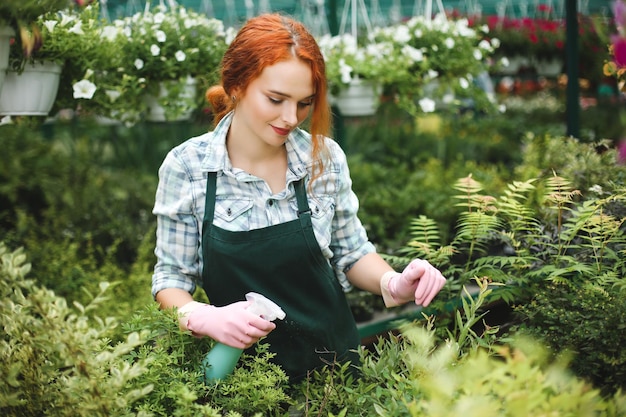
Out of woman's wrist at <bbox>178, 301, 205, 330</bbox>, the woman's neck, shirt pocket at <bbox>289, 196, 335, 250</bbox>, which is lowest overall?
woman's wrist at <bbox>178, 301, 205, 330</bbox>

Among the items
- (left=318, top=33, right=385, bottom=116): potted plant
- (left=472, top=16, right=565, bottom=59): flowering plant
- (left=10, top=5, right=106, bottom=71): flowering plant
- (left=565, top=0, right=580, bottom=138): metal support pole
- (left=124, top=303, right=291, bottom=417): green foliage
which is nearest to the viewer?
(left=124, top=303, right=291, bottom=417): green foliage

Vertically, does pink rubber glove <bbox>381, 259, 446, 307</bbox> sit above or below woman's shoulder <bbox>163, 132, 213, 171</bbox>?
below

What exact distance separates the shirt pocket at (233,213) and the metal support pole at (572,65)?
1647 millimetres

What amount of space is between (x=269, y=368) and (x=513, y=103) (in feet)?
28.0

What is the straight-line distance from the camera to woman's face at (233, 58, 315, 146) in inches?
60.1

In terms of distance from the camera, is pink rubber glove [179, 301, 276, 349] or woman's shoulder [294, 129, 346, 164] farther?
woman's shoulder [294, 129, 346, 164]

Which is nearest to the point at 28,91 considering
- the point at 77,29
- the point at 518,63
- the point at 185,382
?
the point at 77,29

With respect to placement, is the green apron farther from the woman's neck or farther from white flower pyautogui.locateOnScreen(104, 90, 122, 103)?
white flower pyautogui.locateOnScreen(104, 90, 122, 103)

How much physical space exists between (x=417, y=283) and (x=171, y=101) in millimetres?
1521

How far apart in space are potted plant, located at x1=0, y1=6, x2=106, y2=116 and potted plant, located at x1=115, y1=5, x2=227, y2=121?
255mm

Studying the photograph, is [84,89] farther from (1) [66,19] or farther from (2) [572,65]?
(2) [572,65]

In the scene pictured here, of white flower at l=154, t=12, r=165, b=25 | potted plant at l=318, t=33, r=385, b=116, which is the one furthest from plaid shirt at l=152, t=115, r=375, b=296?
potted plant at l=318, t=33, r=385, b=116

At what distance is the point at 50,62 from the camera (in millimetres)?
2023

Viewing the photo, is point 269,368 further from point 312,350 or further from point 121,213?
point 121,213
